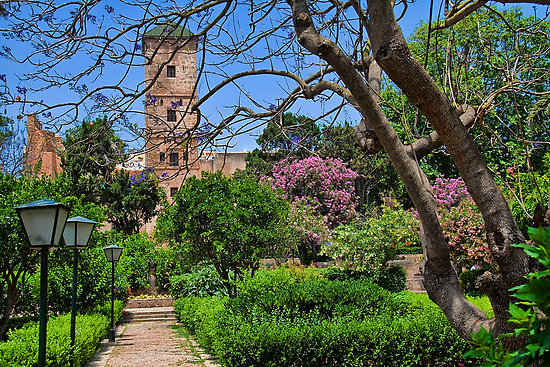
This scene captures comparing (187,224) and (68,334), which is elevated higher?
(187,224)

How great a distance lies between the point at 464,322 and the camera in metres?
3.07

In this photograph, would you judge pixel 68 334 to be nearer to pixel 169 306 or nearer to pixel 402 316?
pixel 402 316

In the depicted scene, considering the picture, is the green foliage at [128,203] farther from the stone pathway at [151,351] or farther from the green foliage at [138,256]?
the stone pathway at [151,351]

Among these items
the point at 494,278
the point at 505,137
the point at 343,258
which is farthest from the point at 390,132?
the point at 505,137

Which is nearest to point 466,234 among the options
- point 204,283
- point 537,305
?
point 204,283

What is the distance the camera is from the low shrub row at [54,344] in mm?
5457

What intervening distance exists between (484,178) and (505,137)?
20.2 metres

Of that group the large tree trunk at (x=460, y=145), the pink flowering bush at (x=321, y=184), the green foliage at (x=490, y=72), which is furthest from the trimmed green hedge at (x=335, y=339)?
the pink flowering bush at (x=321, y=184)

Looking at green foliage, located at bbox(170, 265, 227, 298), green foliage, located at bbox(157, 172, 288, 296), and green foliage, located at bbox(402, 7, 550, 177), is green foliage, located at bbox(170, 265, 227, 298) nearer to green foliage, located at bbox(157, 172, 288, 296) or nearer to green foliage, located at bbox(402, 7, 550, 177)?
green foliage, located at bbox(157, 172, 288, 296)

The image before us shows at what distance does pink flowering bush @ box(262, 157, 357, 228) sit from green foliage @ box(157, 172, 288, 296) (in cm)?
1456

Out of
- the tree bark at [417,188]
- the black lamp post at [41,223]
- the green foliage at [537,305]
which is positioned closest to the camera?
the green foliage at [537,305]

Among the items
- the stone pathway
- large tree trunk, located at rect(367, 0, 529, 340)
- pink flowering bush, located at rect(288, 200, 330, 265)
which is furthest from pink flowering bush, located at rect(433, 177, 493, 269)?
large tree trunk, located at rect(367, 0, 529, 340)

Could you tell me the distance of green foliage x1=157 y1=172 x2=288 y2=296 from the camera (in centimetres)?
991

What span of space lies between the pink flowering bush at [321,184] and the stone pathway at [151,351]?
12.5 m
